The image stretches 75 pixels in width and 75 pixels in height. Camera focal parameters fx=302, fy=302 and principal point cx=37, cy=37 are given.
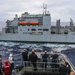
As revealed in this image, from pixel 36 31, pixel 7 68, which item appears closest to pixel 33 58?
pixel 7 68

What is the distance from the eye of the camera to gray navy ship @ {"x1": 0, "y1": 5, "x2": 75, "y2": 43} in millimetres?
72250

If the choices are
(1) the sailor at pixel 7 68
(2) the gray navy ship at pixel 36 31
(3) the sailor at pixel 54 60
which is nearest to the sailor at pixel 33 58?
(3) the sailor at pixel 54 60

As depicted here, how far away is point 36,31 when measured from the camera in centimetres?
7512

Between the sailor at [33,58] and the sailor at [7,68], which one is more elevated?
the sailor at [33,58]

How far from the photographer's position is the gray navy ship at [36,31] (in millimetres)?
72250

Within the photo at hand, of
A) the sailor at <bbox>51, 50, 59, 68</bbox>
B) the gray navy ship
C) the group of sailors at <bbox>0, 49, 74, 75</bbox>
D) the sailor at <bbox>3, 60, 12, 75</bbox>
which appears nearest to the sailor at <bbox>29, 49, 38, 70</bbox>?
the group of sailors at <bbox>0, 49, 74, 75</bbox>

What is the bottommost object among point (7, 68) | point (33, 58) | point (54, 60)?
point (7, 68)

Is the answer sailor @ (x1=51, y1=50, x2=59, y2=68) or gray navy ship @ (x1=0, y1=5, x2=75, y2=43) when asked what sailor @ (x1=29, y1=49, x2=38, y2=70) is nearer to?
sailor @ (x1=51, y1=50, x2=59, y2=68)

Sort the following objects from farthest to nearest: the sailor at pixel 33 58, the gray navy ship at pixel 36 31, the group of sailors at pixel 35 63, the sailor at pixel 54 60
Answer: the gray navy ship at pixel 36 31 → the sailor at pixel 54 60 → the sailor at pixel 33 58 → the group of sailors at pixel 35 63

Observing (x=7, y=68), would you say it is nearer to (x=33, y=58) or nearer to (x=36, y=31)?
(x=33, y=58)

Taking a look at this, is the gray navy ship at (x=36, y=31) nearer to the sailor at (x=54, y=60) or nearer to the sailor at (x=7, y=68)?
the sailor at (x=54, y=60)

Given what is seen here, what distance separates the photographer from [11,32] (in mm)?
78250

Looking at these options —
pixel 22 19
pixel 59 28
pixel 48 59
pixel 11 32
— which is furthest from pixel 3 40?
pixel 48 59

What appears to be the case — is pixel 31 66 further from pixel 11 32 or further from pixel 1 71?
pixel 11 32
